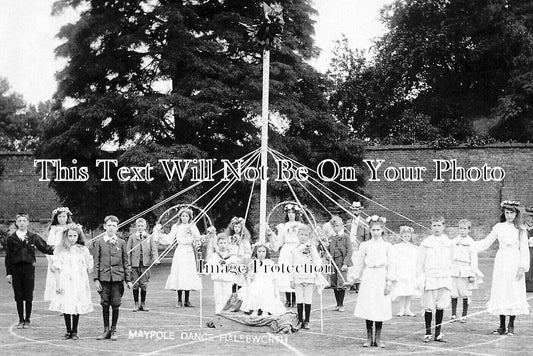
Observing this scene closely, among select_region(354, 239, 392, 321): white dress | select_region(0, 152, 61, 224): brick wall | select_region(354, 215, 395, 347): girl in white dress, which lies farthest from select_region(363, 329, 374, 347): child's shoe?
select_region(0, 152, 61, 224): brick wall

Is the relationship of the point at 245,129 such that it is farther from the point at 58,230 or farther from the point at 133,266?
the point at 58,230

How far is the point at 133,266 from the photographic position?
12953 mm

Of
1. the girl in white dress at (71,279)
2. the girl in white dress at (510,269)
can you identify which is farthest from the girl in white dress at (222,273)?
the girl in white dress at (510,269)

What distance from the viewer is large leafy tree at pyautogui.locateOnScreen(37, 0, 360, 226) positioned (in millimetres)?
21438

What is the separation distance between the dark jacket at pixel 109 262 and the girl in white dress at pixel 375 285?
10.2 feet

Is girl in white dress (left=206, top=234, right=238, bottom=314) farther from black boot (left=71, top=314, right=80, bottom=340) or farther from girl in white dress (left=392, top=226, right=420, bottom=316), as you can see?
girl in white dress (left=392, top=226, right=420, bottom=316)

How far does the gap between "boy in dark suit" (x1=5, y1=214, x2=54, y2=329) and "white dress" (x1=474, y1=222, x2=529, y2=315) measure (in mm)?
6370

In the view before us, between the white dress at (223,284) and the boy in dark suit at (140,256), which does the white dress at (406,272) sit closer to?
the white dress at (223,284)

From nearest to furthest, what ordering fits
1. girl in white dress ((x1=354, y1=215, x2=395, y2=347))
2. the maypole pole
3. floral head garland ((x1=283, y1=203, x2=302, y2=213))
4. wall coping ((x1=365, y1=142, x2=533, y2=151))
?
girl in white dress ((x1=354, y1=215, x2=395, y2=347)) < the maypole pole < floral head garland ((x1=283, y1=203, x2=302, y2=213)) < wall coping ((x1=365, y1=142, x2=533, y2=151))

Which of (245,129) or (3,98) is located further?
(3,98)

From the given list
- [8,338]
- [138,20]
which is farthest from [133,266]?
[138,20]

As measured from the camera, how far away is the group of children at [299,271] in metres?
9.60

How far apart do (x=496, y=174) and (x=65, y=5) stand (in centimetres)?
1563

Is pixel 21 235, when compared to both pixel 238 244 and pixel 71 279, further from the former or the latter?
pixel 238 244
